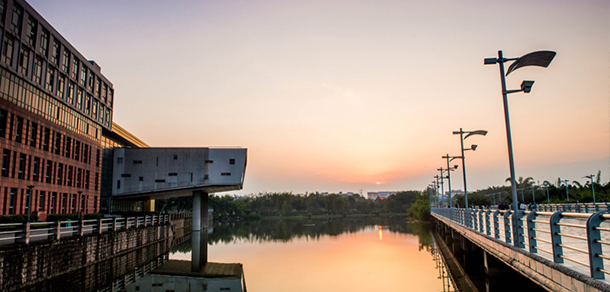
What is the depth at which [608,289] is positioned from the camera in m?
6.23

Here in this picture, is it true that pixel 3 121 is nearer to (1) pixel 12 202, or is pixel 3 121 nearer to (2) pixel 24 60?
(2) pixel 24 60

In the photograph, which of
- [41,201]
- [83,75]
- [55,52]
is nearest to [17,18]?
[55,52]

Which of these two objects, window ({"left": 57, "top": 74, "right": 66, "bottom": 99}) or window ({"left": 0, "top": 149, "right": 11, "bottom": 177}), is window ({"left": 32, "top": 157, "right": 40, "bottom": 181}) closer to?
window ({"left": 0, "top": 149, "right": 11, "bottom": 177})

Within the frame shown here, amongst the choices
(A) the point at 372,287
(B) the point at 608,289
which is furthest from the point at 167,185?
(B) the point at 608,289

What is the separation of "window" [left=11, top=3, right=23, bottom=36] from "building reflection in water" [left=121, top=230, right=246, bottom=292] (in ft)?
62.1

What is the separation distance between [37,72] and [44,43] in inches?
109

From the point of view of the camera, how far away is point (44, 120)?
31.9 m

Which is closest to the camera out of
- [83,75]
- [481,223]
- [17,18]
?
[481,223]

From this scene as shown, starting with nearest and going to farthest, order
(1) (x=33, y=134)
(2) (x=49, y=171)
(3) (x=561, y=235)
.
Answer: (3) (x=561, y=235), (1) (x=33, y=134), (2) (x=49, y=171)

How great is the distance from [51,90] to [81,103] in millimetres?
5644

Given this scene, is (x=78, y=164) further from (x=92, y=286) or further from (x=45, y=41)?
(x=92, y=286)

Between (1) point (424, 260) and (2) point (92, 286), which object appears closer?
(2) point (92, 286)

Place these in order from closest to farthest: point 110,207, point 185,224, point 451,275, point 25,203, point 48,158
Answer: point 451,275 → point 25,203 → point 48,158 → point 110,207 → point 185,224

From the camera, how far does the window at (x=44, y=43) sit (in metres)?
32.0
